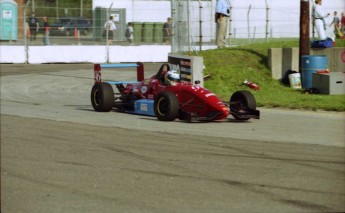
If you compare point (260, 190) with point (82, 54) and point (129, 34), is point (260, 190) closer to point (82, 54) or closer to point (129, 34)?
point (82, 54)

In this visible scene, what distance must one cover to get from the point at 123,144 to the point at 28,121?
2755mm

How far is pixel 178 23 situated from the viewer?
20562mm

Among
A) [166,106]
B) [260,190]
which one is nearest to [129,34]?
[166,106]

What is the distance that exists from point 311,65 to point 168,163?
987cm

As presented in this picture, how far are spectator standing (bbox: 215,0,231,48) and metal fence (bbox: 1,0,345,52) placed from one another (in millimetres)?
481

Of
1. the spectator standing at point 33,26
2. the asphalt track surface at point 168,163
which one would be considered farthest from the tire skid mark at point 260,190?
the spectator standing at point 33,26

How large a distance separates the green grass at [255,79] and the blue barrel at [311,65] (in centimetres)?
45

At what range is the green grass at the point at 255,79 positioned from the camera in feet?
48.8

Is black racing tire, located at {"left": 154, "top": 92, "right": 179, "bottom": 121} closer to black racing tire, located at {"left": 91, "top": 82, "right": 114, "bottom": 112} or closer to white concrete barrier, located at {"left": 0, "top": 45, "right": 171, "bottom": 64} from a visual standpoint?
black racing tire, located at {"left": 91, "top": 82, "right": 114, "bottom": 112}

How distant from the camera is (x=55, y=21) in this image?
31297 mm

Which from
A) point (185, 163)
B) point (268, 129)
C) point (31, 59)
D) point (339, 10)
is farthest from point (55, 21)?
point (185, 163)

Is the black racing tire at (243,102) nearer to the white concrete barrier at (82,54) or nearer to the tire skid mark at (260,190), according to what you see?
the tire skid mark at (260,190)

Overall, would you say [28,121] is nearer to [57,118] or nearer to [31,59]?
[57,118]

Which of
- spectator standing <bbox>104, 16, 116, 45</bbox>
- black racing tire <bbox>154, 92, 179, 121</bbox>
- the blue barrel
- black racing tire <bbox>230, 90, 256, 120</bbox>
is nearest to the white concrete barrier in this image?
spectator standing <bbox>104, 16, 116, 45</bbox>
